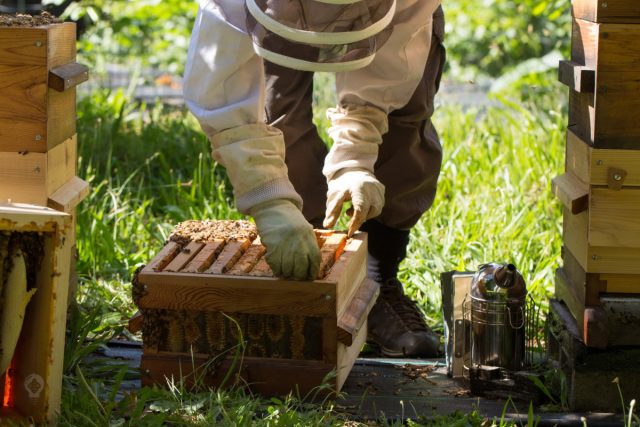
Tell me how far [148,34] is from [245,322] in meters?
6.04

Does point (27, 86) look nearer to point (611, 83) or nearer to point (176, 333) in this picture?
point (176, 333)

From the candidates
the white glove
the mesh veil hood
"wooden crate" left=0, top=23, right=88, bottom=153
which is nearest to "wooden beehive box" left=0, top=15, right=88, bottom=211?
"wooden crate" left=0, top=23, right=88, bottom=153

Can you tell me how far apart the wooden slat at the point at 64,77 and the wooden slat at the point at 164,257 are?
19.5 inches

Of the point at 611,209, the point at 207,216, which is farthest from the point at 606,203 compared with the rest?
the point at 207,216

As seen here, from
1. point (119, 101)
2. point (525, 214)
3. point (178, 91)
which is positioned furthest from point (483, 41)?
point (525, 214)

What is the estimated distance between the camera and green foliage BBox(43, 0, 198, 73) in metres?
7.47

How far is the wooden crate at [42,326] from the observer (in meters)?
2.15

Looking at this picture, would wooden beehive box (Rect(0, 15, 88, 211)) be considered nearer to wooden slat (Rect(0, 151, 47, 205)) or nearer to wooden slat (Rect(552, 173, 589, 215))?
wooden slat (Rect(0, 151, 47, 205))

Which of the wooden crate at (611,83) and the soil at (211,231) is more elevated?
the wooden crate at (611,83)

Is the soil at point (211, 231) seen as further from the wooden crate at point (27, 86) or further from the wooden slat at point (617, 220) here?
the wooden slat at point (617, 220)

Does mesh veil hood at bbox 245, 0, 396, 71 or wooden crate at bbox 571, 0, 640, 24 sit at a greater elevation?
wooden crate at bbox 571, 0, 640, 24

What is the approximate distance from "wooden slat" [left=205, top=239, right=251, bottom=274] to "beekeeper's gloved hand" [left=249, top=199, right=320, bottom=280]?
17 centimetres

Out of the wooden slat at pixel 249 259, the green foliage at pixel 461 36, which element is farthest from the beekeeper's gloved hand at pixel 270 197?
the green foliage at pixel 461 36

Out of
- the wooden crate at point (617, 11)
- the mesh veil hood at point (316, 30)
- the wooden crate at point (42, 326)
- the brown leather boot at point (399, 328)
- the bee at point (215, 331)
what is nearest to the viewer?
the wooden crate at point (42, 326)
